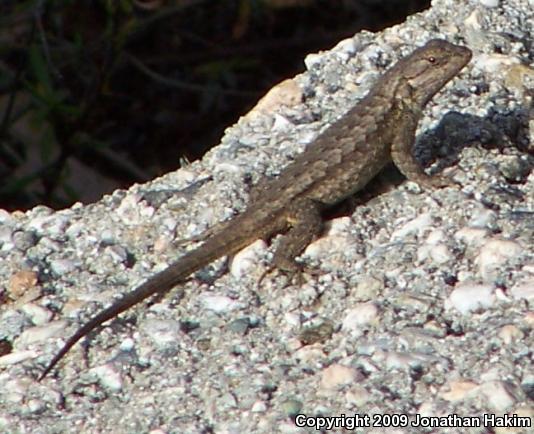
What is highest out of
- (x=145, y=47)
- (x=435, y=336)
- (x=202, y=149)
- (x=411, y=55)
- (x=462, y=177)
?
(x=145, y=47)

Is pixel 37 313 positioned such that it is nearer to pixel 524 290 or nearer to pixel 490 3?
pixel 524 290

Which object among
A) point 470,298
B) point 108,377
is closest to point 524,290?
point 470,298

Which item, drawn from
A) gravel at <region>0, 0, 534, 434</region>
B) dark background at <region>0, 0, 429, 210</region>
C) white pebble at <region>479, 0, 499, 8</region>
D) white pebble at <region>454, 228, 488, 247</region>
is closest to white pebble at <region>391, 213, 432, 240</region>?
gravel at <region>0, 0, 534, 434</region>

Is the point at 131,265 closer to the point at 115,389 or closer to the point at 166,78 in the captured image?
the point at 115,389

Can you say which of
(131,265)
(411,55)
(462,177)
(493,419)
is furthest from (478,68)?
(493,419)

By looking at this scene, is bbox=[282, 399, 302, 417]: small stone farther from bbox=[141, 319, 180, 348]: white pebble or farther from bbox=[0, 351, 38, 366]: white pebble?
bbox=[0, 351, 38, 366]: white pebble

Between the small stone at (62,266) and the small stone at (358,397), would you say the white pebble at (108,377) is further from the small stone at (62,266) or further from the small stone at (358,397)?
the small stone at (358,397)

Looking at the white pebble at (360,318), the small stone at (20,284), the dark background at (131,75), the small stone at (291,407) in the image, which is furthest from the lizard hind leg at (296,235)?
the dark background at (131,75)
